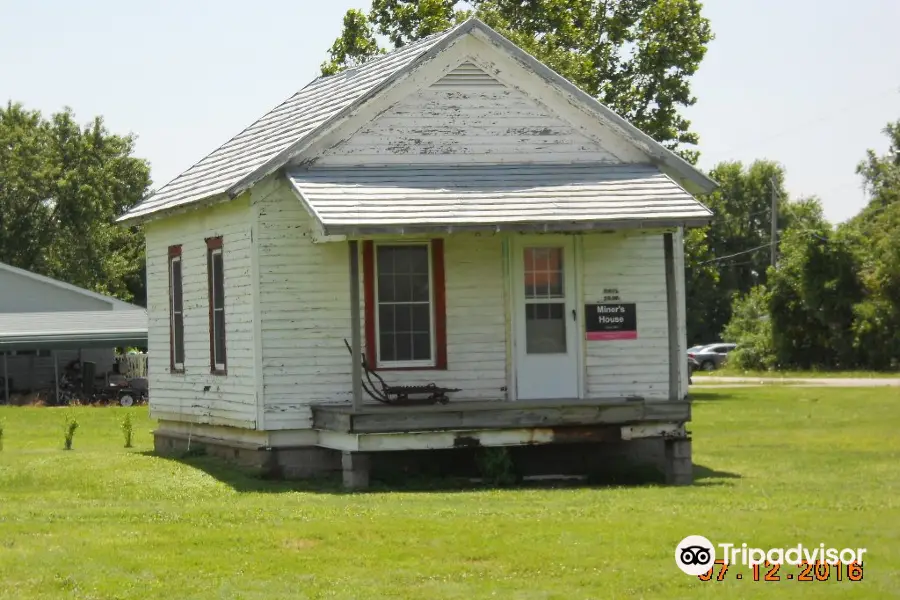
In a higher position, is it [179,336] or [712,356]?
[179,336]

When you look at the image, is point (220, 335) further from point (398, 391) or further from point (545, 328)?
point (545, 328)

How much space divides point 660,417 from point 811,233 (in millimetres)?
47014

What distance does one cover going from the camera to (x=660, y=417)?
63.7 ft

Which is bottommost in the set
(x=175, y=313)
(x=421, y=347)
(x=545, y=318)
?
(x=421, y=347)

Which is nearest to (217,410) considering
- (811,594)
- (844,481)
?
(844,481)

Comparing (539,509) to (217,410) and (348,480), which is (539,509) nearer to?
(348,480)

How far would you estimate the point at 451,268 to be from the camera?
20281mm

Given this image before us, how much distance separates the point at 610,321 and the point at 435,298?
2.50 m

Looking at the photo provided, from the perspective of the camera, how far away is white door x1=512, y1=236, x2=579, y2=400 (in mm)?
20453

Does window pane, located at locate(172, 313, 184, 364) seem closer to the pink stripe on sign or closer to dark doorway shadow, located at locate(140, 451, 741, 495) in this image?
dark doorway shadow, located at locate(140, 451, 741, 495)

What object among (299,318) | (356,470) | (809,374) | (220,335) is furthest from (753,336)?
(356,470)

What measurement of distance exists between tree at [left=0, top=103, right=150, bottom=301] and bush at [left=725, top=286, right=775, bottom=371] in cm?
3058

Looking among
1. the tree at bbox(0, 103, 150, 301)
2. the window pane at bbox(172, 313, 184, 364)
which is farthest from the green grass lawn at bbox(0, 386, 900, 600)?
the tree at bbox(0, 103, 150, 301)

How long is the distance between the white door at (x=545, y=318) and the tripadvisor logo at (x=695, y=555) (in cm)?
723
